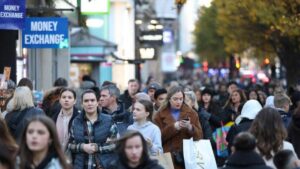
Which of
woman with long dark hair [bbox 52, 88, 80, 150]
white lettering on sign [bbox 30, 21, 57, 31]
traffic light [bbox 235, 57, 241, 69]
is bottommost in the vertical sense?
woman with long dark hair [bbox 52, 88, 80, 150]

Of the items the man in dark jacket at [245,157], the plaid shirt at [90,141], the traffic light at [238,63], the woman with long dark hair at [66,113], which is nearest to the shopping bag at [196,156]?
the woman with long dark hair at [66,113]

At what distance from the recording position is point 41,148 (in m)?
8.69

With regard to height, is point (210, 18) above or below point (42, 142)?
above

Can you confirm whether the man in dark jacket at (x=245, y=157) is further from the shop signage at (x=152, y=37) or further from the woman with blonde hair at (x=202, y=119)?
the shop signage at (x=152, y=37)

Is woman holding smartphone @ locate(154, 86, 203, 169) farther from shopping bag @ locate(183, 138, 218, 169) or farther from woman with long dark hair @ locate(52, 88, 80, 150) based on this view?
woman with long dark hair @ locate(52, 88, 80, 150)

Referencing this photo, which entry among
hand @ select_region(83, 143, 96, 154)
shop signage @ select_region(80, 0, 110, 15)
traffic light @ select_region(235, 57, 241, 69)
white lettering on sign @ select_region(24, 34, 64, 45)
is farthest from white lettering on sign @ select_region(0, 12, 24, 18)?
traffic light @ select_region(235, 57, 241, 69)

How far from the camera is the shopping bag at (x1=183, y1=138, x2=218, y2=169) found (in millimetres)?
13898

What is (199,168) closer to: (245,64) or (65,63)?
→ (65,63)

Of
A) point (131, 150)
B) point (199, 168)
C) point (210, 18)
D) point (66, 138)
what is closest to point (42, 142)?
point (131, 150)

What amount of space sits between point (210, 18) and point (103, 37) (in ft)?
63.9

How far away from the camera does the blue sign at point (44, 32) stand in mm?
20578

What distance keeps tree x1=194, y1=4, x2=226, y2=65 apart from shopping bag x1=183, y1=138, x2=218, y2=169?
52768 mm

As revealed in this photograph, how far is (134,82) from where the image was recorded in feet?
71.0

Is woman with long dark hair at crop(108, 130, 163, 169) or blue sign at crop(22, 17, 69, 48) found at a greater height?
blue sign at crop(22, 17, 69, 48)
